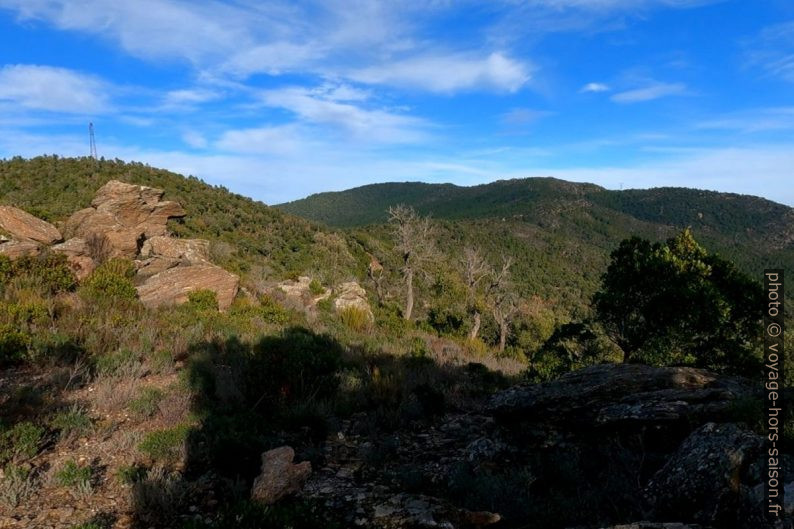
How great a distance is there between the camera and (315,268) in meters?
33.3

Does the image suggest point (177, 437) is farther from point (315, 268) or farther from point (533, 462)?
point (315, 268)

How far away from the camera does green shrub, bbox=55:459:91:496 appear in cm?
436

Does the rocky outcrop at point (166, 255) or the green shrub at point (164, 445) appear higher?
the rocky outcrop at point (166, 255)

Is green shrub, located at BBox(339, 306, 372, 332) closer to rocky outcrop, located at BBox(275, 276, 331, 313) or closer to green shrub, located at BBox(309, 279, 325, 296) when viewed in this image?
rocky outcrop, located at BBox(275, 276, 331, 313)

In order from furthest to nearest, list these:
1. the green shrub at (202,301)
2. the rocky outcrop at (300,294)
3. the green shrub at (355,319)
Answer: the rocky outcrop at (300,294) < the green shrub at (355,319) < the green shrub at (202,301)

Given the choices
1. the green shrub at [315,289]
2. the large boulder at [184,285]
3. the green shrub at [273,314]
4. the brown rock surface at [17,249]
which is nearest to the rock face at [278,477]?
the green shrub at [273,314]

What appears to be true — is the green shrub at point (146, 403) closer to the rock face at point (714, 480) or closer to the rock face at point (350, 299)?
the rock face at point (714, 480)

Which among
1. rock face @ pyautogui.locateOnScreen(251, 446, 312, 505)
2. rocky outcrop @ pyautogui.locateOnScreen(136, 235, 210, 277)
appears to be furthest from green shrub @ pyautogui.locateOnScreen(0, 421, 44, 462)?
rocky outcrop @ pyautogui.locateOnScreen(136, 235, 210, 277)

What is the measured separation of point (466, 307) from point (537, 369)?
68.7 feet

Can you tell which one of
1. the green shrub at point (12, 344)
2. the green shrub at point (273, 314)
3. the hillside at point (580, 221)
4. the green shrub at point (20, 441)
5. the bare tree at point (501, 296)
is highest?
the hillside at point (580, 221)

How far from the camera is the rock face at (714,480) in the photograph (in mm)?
3432

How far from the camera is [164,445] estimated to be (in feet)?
17.2

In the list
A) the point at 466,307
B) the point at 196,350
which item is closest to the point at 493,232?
the point at 466,307

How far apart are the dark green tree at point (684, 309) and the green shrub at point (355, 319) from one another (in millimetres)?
7666
